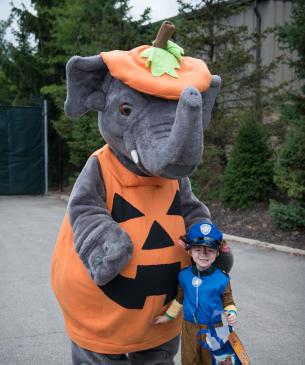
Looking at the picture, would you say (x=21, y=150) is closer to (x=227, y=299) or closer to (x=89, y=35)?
(x=89, y=35)

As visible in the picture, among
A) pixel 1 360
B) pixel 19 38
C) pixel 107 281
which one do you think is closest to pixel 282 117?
pixel 1 360

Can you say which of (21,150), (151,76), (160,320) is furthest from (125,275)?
(21,150)

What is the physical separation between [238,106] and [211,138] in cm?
94

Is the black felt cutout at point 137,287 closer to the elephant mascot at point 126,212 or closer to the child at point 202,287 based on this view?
the elephant mascot at point 126,212

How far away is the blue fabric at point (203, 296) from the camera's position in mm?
2471

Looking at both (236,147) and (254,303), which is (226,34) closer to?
(236,147)

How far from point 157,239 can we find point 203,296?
0.37m

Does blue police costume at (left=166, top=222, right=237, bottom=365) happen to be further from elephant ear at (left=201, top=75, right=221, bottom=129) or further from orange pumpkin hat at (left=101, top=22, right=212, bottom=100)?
orange pumpkin hat at (left=101, top=22, right=212, bottom=100)

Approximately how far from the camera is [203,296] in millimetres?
2496

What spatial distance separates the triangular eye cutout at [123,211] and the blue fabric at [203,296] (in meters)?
0.38

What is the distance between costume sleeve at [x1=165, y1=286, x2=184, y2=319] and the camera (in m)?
2.51

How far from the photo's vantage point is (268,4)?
1248 centimetres

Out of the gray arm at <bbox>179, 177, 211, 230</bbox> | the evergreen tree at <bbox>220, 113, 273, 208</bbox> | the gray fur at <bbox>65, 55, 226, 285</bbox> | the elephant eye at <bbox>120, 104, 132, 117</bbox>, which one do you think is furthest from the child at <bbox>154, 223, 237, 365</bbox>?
the evergreen tree at <bbox>220, 113, 273, 208</bbox>

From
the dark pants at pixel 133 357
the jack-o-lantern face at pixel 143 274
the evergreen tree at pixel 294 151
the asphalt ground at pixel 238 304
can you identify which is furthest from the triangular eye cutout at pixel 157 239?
the evergreen tree at pixel 294 151
